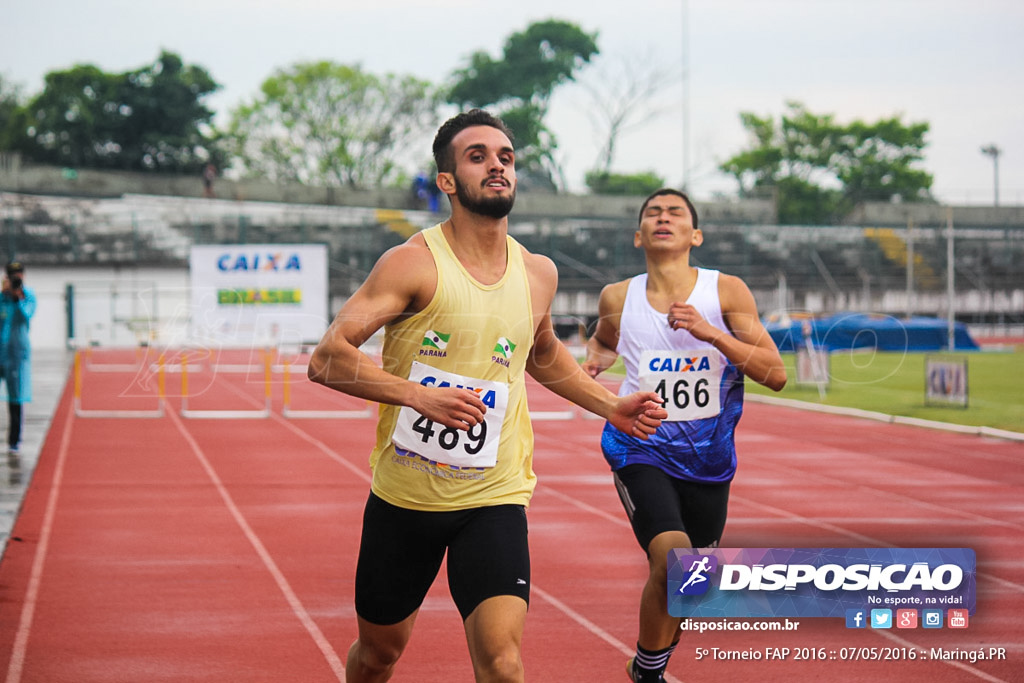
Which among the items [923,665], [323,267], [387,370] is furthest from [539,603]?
[323,267]

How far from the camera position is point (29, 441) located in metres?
13.6

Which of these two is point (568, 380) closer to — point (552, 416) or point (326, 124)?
point (552, 416)

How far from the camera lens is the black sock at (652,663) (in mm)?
4695

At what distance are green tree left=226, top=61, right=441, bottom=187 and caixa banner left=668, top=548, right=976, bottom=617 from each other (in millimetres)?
56439

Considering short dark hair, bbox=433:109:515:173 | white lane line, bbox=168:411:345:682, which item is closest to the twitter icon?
white lane line, bbox=168:411:345:682

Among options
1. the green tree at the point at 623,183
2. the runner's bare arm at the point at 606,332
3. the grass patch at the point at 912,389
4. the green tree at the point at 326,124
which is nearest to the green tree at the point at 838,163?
the green tree at the point at 623,183

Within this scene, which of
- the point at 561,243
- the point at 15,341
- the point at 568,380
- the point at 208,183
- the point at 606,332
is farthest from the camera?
the point at 208,183

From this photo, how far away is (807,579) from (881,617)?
67 centimetres

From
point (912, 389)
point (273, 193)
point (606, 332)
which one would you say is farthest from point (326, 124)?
point (606, 332)

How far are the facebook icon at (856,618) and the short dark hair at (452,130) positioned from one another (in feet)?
8.95

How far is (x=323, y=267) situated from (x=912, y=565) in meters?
30.7

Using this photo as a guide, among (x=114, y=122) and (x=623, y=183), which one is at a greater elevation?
(x=114, y=122)

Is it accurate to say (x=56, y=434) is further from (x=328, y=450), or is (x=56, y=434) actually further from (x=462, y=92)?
(x=462, y=92)

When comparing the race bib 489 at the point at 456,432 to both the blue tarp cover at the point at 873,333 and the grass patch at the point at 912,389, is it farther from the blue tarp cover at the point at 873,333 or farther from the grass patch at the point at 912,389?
the blue tarp cover at the point at 873,333
